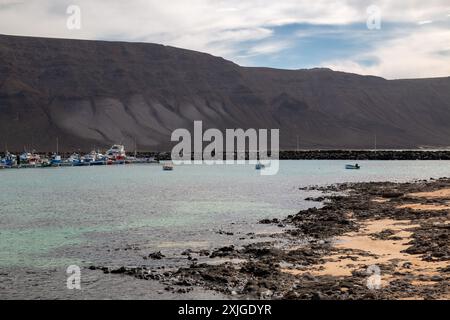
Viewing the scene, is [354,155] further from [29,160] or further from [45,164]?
[29,160]

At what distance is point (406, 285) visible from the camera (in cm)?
1678

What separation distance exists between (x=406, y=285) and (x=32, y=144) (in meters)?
163

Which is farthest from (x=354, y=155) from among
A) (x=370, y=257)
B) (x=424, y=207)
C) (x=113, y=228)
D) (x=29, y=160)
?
(x=370, y=257)

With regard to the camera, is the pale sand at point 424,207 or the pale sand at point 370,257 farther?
the pale sand at point 424,207

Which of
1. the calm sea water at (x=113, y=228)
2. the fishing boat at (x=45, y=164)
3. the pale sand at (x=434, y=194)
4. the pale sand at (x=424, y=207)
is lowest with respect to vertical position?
the calm sea water at (x=113, y=228)

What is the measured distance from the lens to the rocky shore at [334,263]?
16875 mm

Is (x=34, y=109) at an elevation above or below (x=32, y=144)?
above

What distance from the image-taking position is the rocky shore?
55.4 ft

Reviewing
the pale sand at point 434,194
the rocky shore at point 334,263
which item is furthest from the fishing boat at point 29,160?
the rocky shore at point 334,263

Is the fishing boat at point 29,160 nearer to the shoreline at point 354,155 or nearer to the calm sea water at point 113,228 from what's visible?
the shoreline at point 354,155

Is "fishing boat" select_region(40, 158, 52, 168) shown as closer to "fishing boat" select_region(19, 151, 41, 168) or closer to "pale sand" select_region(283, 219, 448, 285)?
"fishing boat" select_region(19, 151, 41, 168)
